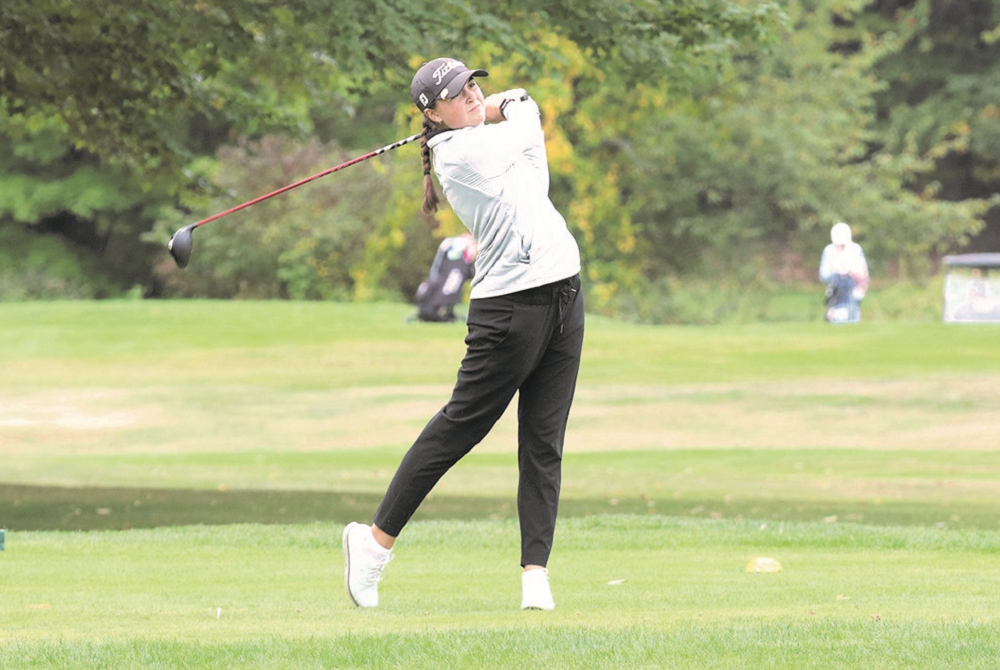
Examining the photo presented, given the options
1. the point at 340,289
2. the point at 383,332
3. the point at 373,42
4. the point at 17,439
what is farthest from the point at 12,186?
the point at 373,42

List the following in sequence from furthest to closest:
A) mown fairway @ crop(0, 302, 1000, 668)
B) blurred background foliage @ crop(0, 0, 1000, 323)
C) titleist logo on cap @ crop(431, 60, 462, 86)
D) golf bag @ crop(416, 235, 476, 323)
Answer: golf bag @ crop(416, 235, 476, 323)
blurred background foliage @ crop(0, 0, 1000, 323)
titleist logo on cap @ crop(431, 60, 462, 86)
mown fairway @ crop(0, 302, 1000, 668)

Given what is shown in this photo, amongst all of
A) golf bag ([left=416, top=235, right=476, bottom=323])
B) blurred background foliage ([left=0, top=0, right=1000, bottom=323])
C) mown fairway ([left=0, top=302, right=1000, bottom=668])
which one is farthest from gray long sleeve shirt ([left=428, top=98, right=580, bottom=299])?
golf bag ([left=416, top=235, right=476, bottom=323])

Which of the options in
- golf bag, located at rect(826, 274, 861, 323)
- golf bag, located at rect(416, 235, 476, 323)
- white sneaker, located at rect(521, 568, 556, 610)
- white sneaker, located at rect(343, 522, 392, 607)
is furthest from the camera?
golf bag, located at rect(826, 274, 861, 323)

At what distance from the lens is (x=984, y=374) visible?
21.9m

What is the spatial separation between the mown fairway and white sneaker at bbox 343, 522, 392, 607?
0.28ft

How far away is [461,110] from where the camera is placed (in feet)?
18.4

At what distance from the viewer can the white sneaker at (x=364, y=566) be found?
5910 millimetres

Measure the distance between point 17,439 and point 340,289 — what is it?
18207 mm

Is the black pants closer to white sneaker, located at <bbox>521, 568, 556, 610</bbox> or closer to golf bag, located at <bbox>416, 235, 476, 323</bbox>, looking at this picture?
white sneaker, located at <bbox>521, 568, 556, 610</bbox>

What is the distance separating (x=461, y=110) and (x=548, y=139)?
2900 cm

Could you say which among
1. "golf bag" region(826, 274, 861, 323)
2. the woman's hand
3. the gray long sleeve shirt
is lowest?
"golf bag" region(826, 274, 861, 323)

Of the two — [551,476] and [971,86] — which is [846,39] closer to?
[971,86]

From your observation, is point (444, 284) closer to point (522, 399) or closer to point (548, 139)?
point (548, 139)

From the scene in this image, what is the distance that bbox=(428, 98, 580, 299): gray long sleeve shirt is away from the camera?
5.48 m
